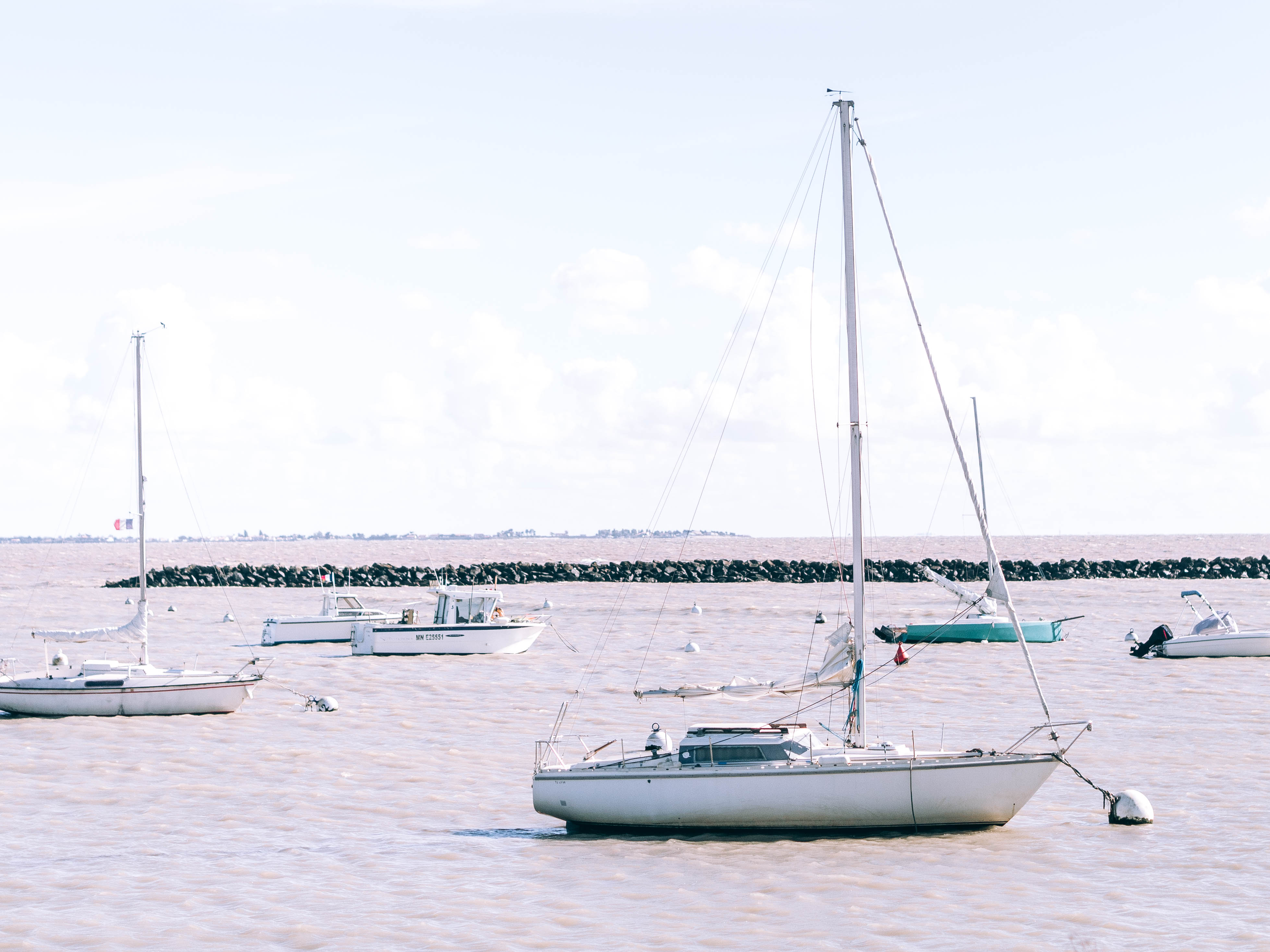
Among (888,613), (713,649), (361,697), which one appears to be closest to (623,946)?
(361,697)

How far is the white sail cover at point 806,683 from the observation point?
22.7 metres

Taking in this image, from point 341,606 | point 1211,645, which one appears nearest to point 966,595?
point 1211,645

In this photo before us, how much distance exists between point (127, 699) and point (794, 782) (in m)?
19.9

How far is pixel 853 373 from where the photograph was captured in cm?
2303

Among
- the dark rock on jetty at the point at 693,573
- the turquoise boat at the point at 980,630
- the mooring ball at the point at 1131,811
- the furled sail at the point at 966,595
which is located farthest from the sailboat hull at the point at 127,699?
the dark rock on jetty at the point at 693,573

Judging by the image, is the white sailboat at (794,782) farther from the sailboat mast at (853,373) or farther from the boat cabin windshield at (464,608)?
the boat cabin windshield at (464,608)

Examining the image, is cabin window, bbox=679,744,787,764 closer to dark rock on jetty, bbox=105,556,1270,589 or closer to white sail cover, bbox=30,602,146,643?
white sail cover, bbox=30,602,146,643

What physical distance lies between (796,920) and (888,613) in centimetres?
5494

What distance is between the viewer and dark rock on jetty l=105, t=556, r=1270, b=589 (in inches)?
4193

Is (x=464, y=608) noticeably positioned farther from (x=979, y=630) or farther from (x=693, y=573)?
(x=693, y=573)

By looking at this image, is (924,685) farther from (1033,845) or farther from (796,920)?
(796,920)

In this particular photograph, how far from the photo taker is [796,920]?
1678 cm

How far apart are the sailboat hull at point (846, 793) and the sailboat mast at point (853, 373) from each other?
5.98 feet

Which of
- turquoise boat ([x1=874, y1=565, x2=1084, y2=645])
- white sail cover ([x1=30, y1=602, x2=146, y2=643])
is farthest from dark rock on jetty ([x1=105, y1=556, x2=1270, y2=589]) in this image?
white sail cover ([x1=30, y1=602, x2=146, y2=643])
